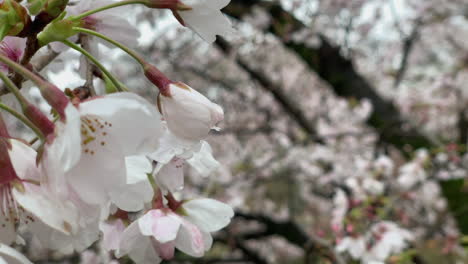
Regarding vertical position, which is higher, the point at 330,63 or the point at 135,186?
the point at 330,63

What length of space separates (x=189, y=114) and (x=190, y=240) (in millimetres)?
169

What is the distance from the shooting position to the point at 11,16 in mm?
469

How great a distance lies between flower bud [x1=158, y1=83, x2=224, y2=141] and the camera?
51 centimetres

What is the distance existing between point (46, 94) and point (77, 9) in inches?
9.5

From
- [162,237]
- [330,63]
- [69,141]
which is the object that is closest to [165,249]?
[162,237]

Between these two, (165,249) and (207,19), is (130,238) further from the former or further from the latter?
(207,19)

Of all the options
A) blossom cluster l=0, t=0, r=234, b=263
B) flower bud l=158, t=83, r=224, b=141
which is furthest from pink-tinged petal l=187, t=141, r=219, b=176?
flower bud l=158, t=83, r=224, b=141

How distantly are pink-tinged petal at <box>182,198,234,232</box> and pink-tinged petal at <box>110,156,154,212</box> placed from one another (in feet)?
0.46

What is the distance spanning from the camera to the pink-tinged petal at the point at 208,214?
0.65m

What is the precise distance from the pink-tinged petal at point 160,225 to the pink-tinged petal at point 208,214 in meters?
0.04

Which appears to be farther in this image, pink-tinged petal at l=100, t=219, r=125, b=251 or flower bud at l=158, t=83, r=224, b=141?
pink-tinged petal at l=100, t=219, r=125, b=251

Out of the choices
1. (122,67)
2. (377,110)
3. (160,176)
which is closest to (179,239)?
(160,176)

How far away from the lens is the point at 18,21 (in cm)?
48

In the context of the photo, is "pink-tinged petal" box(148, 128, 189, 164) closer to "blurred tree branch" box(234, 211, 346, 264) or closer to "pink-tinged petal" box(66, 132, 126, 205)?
"pink-tinged petal" box(66, 132, 126, 205)
